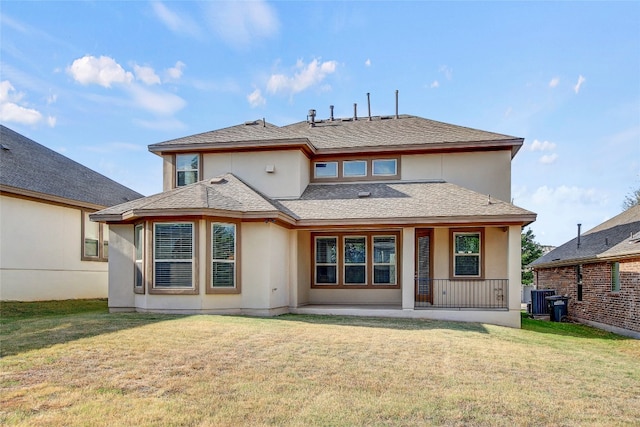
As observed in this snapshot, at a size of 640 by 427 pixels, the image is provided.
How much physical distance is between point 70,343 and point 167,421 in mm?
3779

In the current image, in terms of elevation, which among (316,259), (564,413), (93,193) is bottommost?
(564,413)

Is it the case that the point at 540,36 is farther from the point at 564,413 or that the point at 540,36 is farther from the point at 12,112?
the point at 12,112

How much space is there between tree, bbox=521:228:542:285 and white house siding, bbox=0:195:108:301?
32.0 m

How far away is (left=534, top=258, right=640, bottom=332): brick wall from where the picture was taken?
12.8 m

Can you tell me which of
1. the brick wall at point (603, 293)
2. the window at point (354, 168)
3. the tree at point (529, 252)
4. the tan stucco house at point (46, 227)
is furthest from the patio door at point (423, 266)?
the tree at point (529, 252)

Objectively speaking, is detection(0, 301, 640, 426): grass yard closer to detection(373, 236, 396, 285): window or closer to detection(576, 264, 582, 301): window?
detection(373, 236, 396, 285): window

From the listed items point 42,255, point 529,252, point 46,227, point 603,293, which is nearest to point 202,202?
point 46,227

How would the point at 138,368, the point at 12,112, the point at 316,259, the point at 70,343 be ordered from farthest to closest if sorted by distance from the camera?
the point at 12,112 < the point at 316,259 < the point at 70,343 < the point at 138,368

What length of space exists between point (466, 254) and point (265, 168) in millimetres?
6609

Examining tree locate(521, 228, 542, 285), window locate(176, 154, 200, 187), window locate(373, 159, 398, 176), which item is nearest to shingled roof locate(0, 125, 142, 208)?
window locate(176, 154, 200, 187)

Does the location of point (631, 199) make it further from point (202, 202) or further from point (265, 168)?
point (202, 202)

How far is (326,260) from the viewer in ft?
48.6

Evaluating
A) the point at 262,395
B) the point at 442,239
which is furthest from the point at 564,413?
the point at 442,239

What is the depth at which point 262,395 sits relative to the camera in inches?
220
